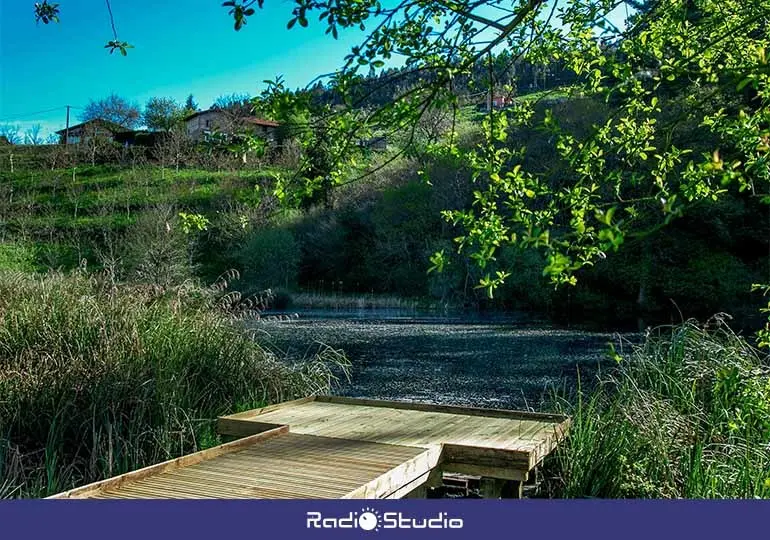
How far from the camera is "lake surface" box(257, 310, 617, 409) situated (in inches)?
355

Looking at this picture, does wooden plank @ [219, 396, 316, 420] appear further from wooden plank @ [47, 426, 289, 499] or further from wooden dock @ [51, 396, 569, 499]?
wooden plank @ [47, 426, 289, 499]

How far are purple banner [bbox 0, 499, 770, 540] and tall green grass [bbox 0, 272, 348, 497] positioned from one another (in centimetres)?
143

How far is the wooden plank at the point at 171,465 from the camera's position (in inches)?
105

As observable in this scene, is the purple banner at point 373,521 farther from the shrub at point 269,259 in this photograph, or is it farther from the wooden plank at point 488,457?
the shrub at point 269,259

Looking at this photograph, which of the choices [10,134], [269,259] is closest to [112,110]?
[10,134]

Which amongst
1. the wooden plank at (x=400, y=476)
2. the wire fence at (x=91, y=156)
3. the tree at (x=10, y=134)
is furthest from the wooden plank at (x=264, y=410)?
the wire fence at (x=91, y=156)

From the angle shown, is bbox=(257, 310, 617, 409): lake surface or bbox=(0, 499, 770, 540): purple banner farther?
bbox=(257, 310, 617, 409): lake surface

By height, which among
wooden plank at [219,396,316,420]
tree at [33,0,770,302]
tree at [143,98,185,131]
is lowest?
wooden plank at [219,396,316,420]

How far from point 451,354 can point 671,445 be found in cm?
870

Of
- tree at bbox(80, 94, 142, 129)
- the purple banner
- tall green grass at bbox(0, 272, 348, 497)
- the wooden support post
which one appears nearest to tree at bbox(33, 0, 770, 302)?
the purple banner

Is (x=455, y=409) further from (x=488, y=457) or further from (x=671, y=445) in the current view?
(x=671, y=445)

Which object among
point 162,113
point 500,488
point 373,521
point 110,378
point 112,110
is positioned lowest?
point 500,488

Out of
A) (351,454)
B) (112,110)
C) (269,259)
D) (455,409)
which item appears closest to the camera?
(351,454)

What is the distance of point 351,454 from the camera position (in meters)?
3.47
